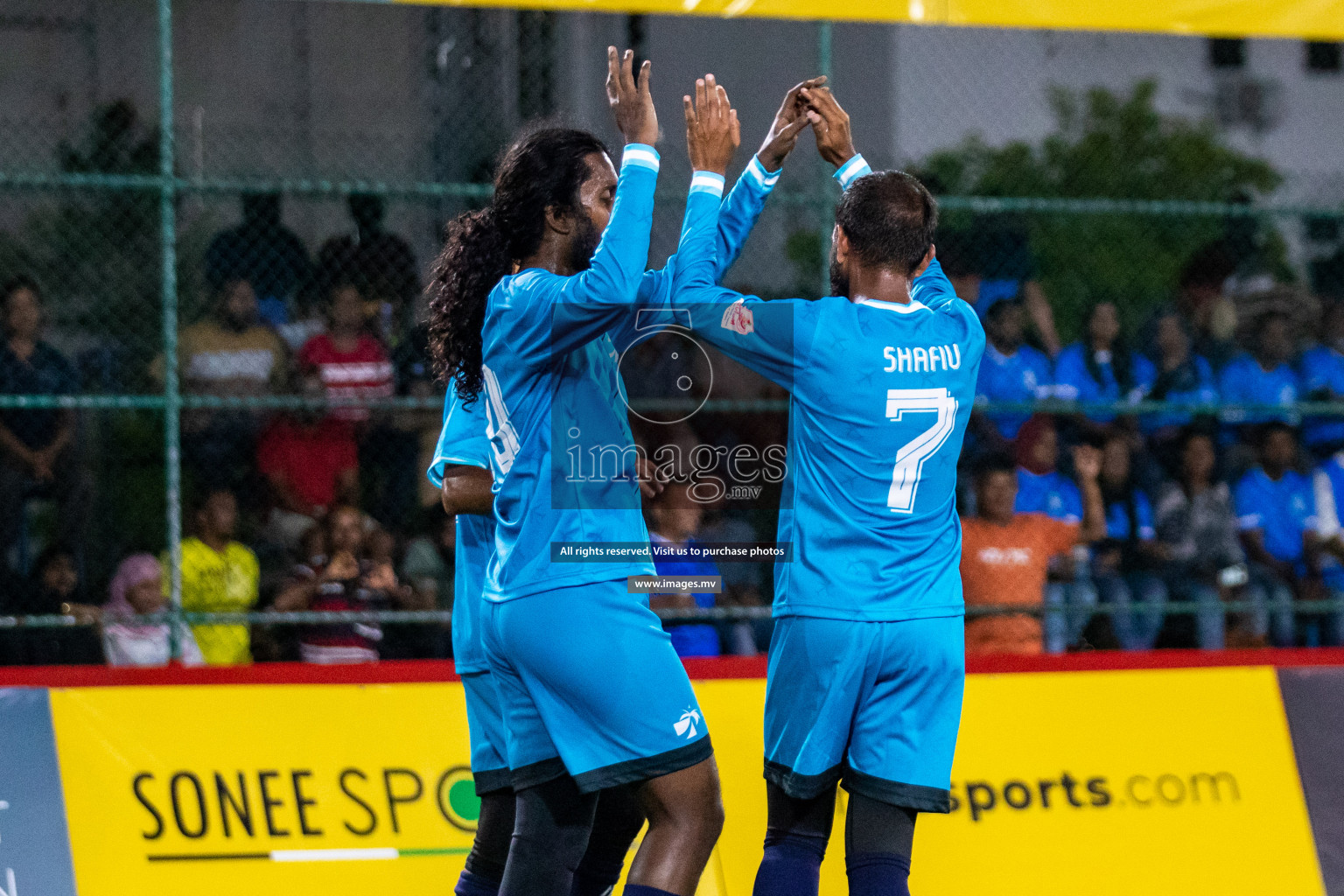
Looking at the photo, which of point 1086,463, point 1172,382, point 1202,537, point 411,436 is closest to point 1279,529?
point 1202,537

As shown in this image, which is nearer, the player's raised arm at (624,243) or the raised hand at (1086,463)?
the player's raised arm at (624,243)

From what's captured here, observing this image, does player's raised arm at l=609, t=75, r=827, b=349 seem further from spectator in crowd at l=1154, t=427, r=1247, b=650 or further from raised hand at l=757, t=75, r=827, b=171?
spectator in crowd at l=1154, t=427, r=1247, b=650

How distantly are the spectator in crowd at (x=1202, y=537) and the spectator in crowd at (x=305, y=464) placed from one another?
13.4 feet

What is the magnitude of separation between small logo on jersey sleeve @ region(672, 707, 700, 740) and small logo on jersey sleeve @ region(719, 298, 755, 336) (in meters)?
0.83

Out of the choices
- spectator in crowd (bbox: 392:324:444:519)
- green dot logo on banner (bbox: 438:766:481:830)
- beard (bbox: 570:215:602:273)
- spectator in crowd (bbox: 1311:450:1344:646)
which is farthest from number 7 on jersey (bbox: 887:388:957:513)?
spectator in crowd (bbox: 1311:450:1344:646)

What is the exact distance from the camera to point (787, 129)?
3.21m

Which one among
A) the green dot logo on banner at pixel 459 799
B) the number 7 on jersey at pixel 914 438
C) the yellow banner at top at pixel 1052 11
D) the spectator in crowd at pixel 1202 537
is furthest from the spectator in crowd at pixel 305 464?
the spectator in crowd at pixel 1202 537

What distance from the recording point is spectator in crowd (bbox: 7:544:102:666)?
19.5ft

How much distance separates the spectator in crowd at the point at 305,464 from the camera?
20.6 feet

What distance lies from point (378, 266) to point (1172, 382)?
4174 millimetres

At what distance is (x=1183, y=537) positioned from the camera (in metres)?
6.82

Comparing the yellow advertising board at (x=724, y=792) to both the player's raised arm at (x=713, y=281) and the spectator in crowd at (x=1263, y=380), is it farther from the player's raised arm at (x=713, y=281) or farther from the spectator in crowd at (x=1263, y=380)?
the spectator in crowd at (x=1263, y=380)

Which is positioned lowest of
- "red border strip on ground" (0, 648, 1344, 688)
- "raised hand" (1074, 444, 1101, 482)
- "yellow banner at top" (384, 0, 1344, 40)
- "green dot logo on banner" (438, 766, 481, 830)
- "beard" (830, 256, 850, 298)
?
"green dot logo on banner" (438, 766, 481, 830)

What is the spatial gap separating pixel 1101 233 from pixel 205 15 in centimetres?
748
